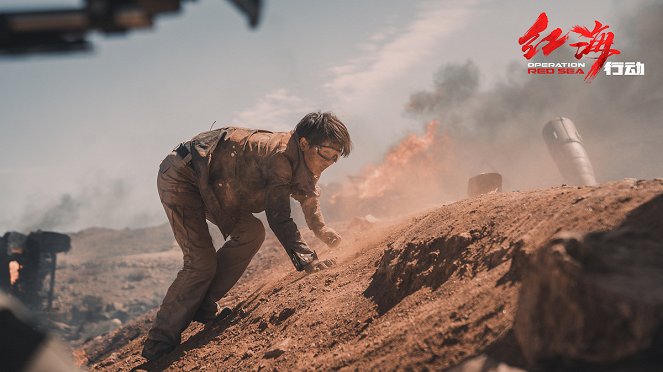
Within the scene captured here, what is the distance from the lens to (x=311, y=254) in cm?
490

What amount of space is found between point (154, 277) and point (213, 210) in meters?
21.3

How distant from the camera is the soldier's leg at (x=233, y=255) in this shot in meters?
5.22

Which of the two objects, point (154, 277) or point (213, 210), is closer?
point (213, 210)

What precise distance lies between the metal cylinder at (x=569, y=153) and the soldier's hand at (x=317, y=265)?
9.96 metres

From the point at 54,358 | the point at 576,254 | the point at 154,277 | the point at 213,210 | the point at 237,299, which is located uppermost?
the point at 576,254

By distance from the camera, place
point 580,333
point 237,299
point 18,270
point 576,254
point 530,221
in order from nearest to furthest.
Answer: point 580,333, point 576,254, point 530,221, point 237,299, point 18,270

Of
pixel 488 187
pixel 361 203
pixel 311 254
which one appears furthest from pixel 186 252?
pixel 361 203

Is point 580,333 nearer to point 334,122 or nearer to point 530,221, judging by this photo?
point 530,221

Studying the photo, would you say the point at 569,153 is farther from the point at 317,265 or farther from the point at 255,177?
the point at 255,177

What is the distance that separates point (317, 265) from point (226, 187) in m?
1.16

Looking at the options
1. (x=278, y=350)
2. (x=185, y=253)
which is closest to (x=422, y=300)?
(x=278, y=350)

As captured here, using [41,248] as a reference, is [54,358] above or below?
above

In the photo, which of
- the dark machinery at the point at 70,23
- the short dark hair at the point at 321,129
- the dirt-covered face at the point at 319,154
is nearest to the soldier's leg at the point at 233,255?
the dirt-covered face at the point at 319,154

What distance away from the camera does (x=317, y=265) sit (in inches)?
198
